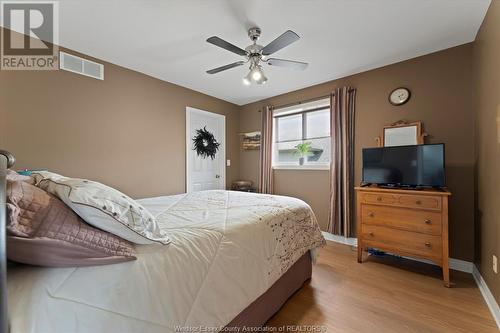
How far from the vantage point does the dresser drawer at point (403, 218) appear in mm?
2082

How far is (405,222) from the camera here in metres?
2.23

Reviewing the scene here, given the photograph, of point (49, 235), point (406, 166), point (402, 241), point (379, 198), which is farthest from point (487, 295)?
point (49, 235)

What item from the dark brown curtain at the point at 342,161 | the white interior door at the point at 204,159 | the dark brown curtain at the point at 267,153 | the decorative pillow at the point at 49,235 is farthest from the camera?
the dark brown curtain at the point at 267,153

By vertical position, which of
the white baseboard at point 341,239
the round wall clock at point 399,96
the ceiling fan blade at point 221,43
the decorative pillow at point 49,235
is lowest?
the white baseboard at point 341,239

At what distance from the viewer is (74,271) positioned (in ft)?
2.43

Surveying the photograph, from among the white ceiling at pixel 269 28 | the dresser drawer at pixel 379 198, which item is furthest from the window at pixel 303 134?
the dresser drawer at pixel 379 198

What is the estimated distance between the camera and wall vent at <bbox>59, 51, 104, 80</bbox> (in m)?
2.35

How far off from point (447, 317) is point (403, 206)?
38.2 inches

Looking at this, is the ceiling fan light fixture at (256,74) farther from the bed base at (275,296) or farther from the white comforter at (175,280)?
the bed base at (275,296)

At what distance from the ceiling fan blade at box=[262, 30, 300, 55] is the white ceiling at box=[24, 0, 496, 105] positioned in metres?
0.26

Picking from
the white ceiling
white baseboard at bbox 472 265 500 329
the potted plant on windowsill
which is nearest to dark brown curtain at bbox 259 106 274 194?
the potted plant on windowsill

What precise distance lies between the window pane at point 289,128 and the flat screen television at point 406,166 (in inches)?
53.0

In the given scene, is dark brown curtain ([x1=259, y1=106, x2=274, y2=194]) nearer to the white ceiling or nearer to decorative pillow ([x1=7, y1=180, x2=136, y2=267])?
the white ceiling

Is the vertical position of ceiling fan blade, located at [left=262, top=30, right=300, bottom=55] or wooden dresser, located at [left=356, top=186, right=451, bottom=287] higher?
ceiling fan blade, located at [left=262, top=30, right=300, bottom=55]
